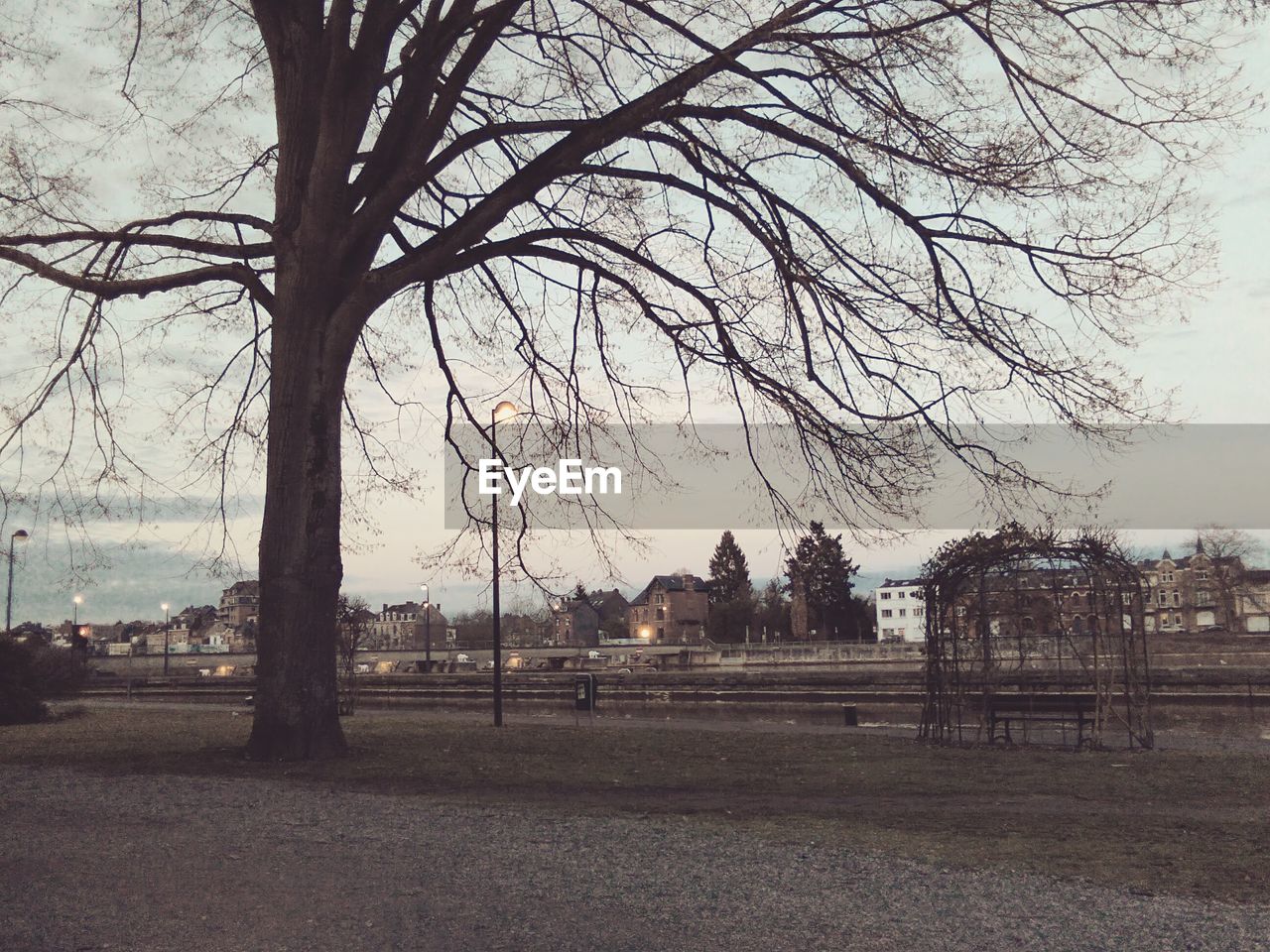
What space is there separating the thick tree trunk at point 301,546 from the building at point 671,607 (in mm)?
155205

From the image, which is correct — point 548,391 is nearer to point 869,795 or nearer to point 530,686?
point 869,795

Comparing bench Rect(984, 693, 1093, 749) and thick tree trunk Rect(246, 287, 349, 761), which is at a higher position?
thick tree trunk Rect(246, 287, 349, 761)

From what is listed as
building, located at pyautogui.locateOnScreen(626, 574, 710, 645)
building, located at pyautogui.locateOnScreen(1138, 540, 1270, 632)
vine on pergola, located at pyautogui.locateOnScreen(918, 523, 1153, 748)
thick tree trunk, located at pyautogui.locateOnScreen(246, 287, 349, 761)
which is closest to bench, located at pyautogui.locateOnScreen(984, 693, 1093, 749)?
vine on pergola, located at pyautogui.locateOnScreen(918, 523, 1153, 748)

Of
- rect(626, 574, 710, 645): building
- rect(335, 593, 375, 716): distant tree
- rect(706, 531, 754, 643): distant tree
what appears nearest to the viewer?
rect(335, 593, 375, 716): distant tree

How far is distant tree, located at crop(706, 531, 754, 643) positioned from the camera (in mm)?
142875

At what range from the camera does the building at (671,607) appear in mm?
173000

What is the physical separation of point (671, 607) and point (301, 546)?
543 feet

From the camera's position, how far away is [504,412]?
17.9 metres

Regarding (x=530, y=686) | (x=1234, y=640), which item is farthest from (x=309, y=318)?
(x=1234, y=640)

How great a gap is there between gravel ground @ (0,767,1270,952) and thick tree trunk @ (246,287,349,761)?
4.57 metres

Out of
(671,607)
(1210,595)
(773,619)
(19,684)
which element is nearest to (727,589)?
(773,619)

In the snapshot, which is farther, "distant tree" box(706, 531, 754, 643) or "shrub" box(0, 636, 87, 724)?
"distant tree" box(706, 531, 754, 643)

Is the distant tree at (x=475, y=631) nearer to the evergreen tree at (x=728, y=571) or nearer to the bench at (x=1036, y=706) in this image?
the evergreen tree at (x=728, y=571)

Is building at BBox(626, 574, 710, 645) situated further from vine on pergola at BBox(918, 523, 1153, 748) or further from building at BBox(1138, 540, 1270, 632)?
vine on pergola at BBox(918, 523, 1153, 748)
